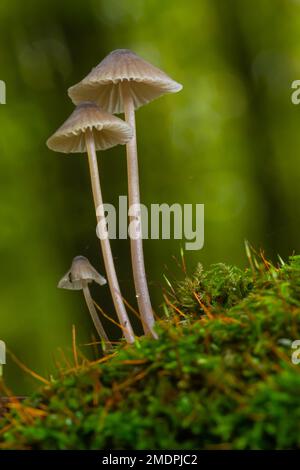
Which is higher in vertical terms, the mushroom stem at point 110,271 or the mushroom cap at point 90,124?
the mushroom cap at point 90,124

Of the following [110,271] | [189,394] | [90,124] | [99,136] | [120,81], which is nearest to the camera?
[189,394]

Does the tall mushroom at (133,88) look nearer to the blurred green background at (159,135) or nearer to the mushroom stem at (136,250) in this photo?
the mushroom stem at (136,250)

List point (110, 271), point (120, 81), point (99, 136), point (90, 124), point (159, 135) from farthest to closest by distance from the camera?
point (159, 135) < point (99, 136) < point (120, 81) < point (110, 271) < point (90, 124)

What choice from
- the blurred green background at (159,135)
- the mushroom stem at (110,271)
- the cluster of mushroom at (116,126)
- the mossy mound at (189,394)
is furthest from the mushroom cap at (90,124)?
the blurred green background at (159,135)

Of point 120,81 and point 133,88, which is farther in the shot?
point 133,88

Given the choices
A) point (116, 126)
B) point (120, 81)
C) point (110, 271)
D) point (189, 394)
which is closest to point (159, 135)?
point (120, 81)

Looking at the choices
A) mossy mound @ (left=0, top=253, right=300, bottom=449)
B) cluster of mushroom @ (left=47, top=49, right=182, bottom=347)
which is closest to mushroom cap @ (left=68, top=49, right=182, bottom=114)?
cluster of mushroom @ (left=47, top=49, right=182, bottom=347)

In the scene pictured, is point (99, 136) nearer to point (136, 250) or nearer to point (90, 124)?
point (90, 124)
